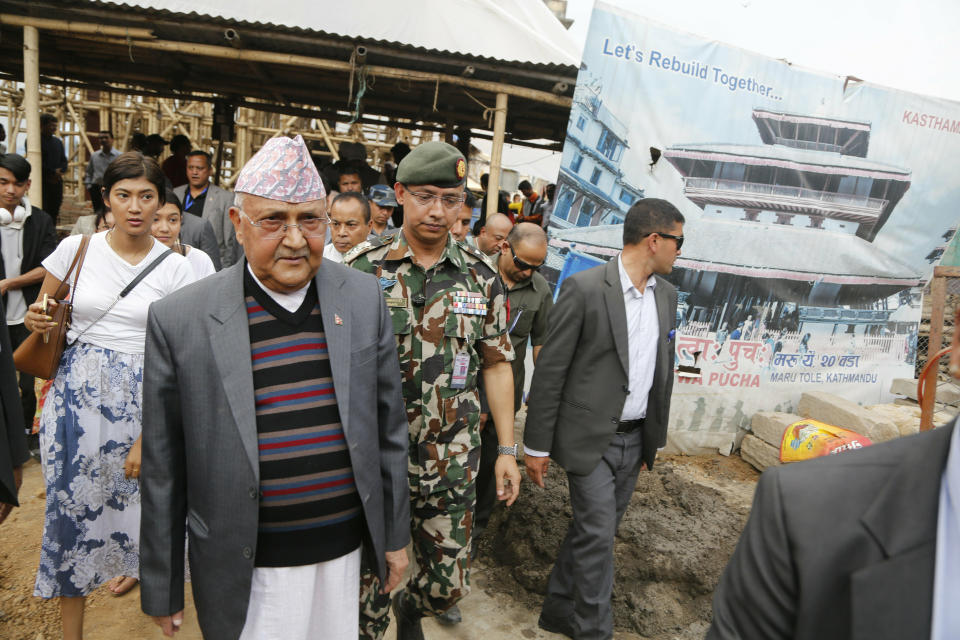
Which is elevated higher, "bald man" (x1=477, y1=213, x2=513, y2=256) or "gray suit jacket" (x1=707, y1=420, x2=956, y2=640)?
"bald man" (x1=477, y1=213, x2=513, y2=256)

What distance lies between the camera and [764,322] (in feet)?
19.2

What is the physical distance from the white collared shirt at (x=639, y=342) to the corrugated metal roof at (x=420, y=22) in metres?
4.14

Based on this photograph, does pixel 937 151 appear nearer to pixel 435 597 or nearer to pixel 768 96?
pixel 768 96

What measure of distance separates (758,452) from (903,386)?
2.01 m

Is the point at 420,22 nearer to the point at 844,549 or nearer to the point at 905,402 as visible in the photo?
the point at 905,402

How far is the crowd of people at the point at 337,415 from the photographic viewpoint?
1.70 m

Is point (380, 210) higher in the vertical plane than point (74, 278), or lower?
higher

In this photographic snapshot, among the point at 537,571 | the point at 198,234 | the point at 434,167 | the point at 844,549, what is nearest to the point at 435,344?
the point at 434,167

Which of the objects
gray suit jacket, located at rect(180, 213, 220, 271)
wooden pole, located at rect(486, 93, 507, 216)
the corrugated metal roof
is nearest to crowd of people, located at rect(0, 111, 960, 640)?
gray suit jacket, located at rect(180, 213, 220, 271)

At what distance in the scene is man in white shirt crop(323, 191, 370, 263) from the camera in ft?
12.9

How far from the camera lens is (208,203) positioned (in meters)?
5.59

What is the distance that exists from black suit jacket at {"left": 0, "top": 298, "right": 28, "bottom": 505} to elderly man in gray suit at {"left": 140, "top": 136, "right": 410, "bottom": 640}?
1.01 m

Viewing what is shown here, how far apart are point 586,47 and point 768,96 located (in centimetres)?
171

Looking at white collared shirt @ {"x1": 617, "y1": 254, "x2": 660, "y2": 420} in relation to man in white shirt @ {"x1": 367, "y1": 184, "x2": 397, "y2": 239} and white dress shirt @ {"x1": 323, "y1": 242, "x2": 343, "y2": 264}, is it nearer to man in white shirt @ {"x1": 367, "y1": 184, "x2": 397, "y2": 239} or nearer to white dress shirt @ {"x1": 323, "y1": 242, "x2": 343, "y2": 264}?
white dress shirt @ {"x1": 323, "y1": 242, "x2": 343, "y2": 264}
